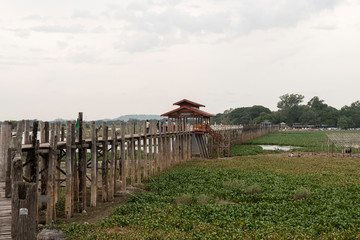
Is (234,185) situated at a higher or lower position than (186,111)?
lower

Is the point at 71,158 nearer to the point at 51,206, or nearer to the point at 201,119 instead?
the point at 51,206

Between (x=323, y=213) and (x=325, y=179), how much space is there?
860 centimetres

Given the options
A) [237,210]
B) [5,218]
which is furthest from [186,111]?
[5,218]

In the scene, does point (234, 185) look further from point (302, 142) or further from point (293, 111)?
point (293, 111)

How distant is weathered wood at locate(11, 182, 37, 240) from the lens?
5.98m

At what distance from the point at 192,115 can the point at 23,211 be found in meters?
30.7

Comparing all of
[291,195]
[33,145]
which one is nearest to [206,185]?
[291,195]

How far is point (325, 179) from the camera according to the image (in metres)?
21.1

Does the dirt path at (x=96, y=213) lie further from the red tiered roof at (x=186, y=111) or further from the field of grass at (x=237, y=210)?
the red tiered roof at (x=186, y=111)

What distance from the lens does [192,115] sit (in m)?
36.3

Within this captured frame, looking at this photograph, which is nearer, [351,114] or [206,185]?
[206,185]

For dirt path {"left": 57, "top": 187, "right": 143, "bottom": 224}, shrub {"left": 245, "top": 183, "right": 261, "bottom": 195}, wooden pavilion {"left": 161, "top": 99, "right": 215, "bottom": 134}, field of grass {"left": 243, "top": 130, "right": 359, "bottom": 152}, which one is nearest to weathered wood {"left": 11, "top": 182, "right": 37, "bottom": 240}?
Result: dirt path {"left": 57, "top": 187, "right": 143, "bottom": 224}

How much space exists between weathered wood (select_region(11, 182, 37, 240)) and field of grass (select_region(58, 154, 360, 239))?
462 cm

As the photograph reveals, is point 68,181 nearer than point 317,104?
Yes
